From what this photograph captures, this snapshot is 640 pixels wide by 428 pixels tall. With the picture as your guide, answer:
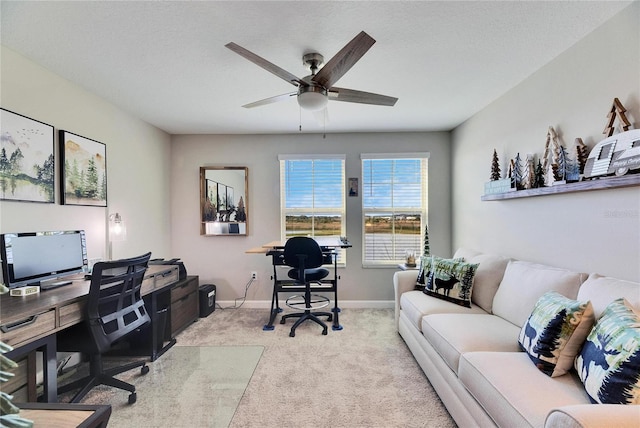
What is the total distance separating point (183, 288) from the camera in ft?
11.0

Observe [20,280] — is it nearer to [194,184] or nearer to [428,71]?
[194,184]

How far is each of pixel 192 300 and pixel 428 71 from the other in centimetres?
343

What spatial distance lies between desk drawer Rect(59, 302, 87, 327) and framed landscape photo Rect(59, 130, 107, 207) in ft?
3.39

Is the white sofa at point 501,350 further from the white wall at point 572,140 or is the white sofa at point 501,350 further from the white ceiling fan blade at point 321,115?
the white ceiling fan blade at point 321,115

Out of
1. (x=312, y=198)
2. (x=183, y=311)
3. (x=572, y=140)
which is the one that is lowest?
(x=183, y=311)

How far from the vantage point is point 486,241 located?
317cm

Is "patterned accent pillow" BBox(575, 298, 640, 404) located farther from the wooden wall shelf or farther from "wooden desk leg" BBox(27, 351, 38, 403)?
"wooden desk leg" BBox(27, 351, 38, 403)

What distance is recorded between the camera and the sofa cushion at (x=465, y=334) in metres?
1.77

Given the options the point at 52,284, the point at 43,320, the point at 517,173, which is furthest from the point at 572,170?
the point at 52,284

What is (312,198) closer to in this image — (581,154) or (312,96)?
(312,96)

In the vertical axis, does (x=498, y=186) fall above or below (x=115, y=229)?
above

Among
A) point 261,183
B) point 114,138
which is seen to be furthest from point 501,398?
point 114,138

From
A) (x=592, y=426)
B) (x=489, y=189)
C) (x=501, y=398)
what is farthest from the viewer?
(x=489, y=189)

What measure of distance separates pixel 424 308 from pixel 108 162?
3.31 meters
